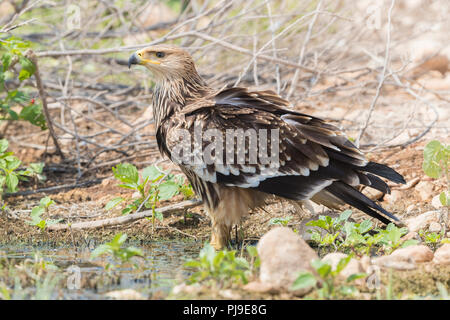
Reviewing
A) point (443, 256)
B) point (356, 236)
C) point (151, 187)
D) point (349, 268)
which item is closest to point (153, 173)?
point (151, 187)

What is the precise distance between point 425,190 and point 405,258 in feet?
5.78

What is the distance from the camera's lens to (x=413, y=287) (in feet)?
10.7

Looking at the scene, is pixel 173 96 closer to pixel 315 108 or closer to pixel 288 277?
pixel 288 277

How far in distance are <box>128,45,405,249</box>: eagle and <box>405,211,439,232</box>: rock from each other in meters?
0.38

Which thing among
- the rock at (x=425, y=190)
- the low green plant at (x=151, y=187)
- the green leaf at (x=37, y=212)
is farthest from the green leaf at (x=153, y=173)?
the rock at (x=425, y=190)

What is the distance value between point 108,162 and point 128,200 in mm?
1154

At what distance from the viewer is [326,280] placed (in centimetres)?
299

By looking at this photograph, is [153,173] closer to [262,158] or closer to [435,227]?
[262,158]

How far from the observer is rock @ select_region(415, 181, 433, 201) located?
512cm

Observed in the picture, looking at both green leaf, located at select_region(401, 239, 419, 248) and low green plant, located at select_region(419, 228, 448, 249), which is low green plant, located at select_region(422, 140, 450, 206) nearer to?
low green plant, located at select_region(419, 228, 448, 249)

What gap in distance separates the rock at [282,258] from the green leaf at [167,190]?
1444 mm

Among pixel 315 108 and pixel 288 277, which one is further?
pixel 315 108

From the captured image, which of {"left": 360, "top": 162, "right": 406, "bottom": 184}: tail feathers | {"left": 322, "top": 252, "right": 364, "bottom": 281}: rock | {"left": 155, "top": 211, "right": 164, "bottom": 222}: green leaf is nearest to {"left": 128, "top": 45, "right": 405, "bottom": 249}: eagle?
{"left": 360, "top": 162, "right": 406, "bottom": 184}: tail feathers
